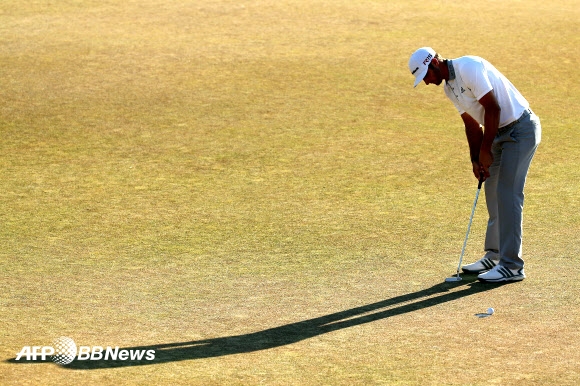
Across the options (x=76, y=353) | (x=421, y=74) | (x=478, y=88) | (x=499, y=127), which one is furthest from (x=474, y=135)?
(x=76, y=353)

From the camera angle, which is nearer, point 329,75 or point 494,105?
point 494,105

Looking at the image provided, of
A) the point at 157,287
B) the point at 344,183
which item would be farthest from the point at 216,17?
the point at 157,287

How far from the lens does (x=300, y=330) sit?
6.87 m

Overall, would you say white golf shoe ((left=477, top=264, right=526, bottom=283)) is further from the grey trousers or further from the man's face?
the man's face

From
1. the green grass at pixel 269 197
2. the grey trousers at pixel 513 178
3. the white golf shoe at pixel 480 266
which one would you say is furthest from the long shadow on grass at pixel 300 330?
the grey trousers at pixel 513 178

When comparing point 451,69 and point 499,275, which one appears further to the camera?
point 499,275

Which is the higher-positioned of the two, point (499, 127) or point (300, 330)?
point (499, 127)

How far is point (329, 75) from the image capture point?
16422 mm

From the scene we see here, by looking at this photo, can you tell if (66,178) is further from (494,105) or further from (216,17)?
(216,17)

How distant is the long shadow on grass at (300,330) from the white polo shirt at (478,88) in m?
1.34

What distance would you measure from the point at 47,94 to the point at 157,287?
8169mm

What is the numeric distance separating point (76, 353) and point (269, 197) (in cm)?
479

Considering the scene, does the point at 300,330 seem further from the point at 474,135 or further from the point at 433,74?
the point at 474,135

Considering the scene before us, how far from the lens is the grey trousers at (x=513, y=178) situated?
310 inches
